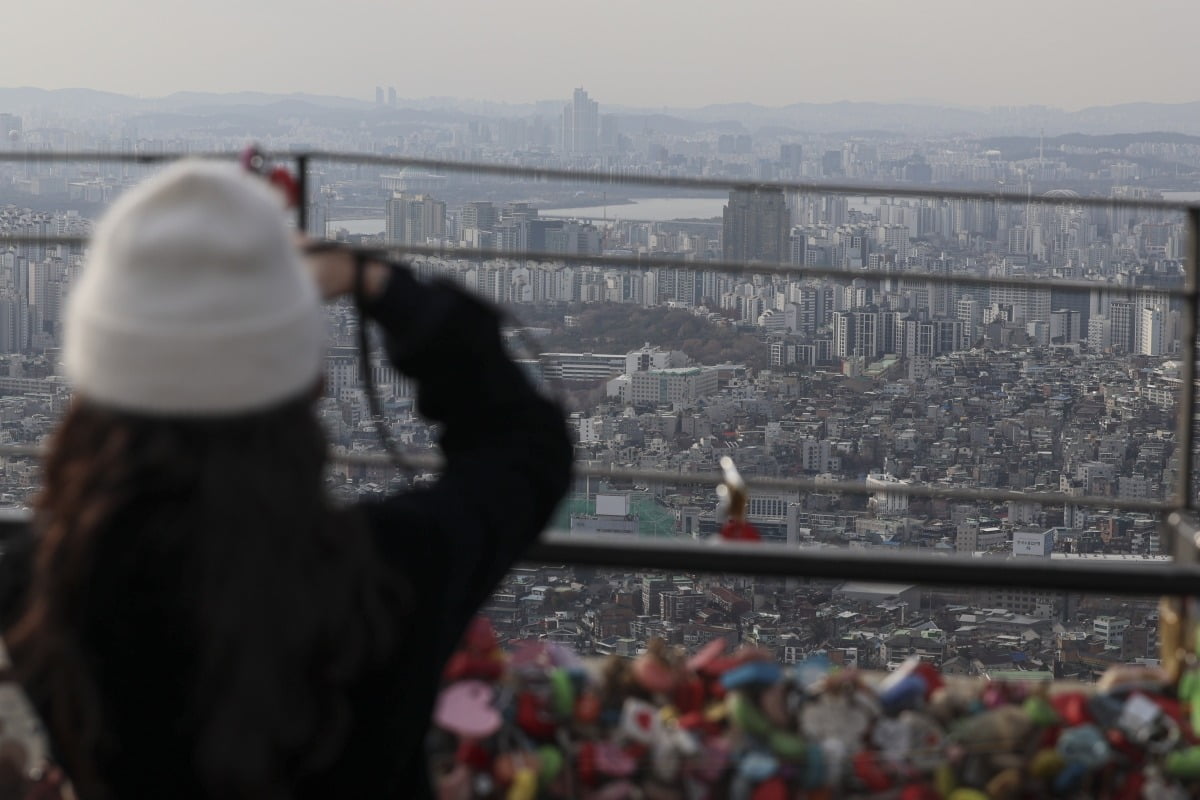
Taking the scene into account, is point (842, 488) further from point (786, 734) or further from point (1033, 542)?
point (786, 734)

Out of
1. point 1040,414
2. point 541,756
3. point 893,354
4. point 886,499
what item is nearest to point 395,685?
point 541,756

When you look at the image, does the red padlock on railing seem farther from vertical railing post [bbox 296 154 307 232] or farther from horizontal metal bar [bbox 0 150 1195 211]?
horizontal metal bar [bbox 0 150 1195 211]

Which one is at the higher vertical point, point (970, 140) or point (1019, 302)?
point (970, 140)

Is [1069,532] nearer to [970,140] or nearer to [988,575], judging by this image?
[988,575]

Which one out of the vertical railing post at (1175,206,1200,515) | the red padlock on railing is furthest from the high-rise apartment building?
the red padlock on railing

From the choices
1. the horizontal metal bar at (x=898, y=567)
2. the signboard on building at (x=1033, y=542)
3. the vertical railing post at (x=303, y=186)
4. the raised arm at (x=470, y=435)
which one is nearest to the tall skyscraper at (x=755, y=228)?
the signboard on building at (x=1033, y=542)

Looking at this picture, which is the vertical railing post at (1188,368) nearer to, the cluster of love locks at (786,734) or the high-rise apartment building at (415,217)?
the cluster of love locks at (786,734)
